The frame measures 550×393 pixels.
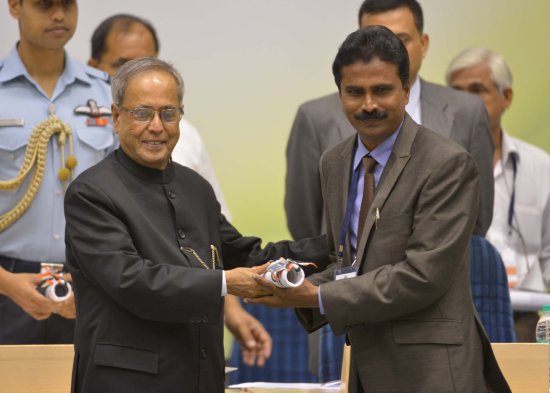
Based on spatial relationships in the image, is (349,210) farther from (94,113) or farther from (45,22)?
(45,22)

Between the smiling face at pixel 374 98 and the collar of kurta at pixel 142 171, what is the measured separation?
1.94 feet

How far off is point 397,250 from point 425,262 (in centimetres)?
14

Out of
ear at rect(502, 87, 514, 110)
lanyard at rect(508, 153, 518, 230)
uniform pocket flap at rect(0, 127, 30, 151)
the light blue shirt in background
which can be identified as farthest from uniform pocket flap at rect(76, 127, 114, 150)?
ear at rect(502, 87, 514, 110)

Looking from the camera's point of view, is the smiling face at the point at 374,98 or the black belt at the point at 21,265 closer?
the smiling face at the point at 374,98

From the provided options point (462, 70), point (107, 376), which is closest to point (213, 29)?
point (462, 70)

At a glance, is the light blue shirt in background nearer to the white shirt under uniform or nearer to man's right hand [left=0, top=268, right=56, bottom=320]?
A: man's right hand [left=0, top=268, right=56, bottom=320]

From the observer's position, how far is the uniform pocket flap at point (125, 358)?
3.49m

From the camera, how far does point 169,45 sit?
21.3ft

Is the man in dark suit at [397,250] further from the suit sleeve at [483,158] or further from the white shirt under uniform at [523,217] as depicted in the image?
the white shirt under uniform at [523,217]

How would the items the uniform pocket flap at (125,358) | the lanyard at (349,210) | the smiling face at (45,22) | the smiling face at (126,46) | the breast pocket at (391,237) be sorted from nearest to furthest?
the uniform pocket flap at (125,358), the breast pocket at (391,237), the lanyard at (349,210), the smiling face at (45,22), the smiling face at (126,46)

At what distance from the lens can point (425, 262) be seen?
3.53m

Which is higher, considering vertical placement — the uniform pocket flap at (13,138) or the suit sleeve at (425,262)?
the uniform pocket flap at (13,138)

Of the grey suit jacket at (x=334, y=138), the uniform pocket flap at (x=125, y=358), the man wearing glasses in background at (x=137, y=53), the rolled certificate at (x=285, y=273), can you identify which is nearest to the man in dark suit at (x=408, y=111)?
the grey suit jacket at (x=334, y=138)

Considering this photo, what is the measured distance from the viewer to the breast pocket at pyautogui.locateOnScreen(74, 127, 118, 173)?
480 cm
